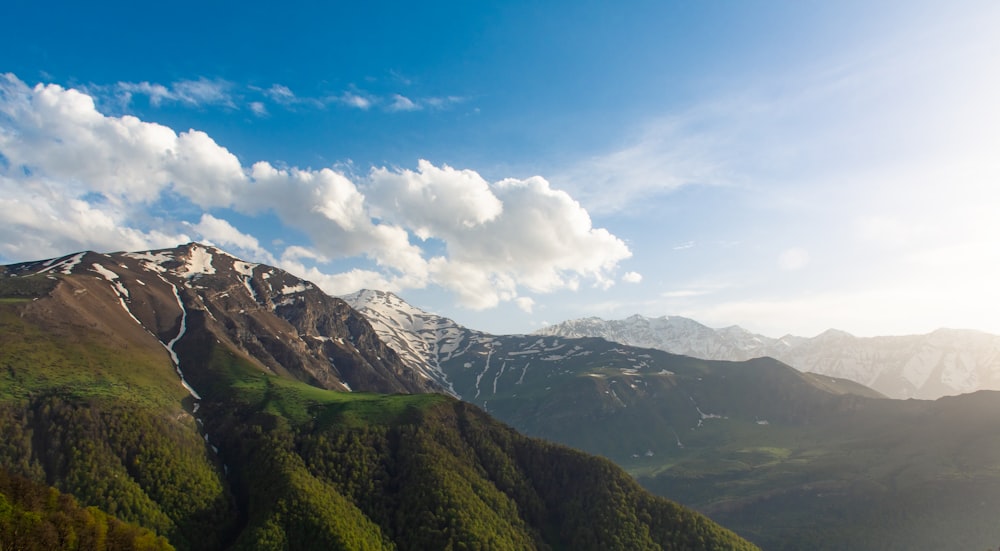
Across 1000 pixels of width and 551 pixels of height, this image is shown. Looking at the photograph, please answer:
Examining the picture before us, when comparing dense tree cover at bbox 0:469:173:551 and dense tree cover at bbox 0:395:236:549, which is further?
dense tree cover at bbox 0:395:236:549

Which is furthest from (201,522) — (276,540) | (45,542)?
(45,542)

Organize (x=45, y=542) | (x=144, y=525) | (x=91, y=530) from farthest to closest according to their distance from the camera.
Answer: (x=144, y=525) < (x=91, y=530) < (x=45, y=542)

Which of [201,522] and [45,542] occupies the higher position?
[45,542]

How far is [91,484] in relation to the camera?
568 feet

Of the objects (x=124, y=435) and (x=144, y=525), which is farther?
(x=124, y=435)

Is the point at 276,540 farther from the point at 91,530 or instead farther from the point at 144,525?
the point at 91,530

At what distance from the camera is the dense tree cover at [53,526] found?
116 m

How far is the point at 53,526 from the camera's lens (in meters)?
122

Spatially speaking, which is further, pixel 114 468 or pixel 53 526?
pixel 114 468

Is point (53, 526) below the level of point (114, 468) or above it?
above

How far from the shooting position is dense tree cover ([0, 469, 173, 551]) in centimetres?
11575

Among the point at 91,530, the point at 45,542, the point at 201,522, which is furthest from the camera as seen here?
the point at 201,522

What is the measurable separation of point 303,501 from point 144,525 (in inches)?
1722

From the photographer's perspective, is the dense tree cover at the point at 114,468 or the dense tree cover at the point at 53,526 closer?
Answer: the dense tree cover at the point at 53,526
